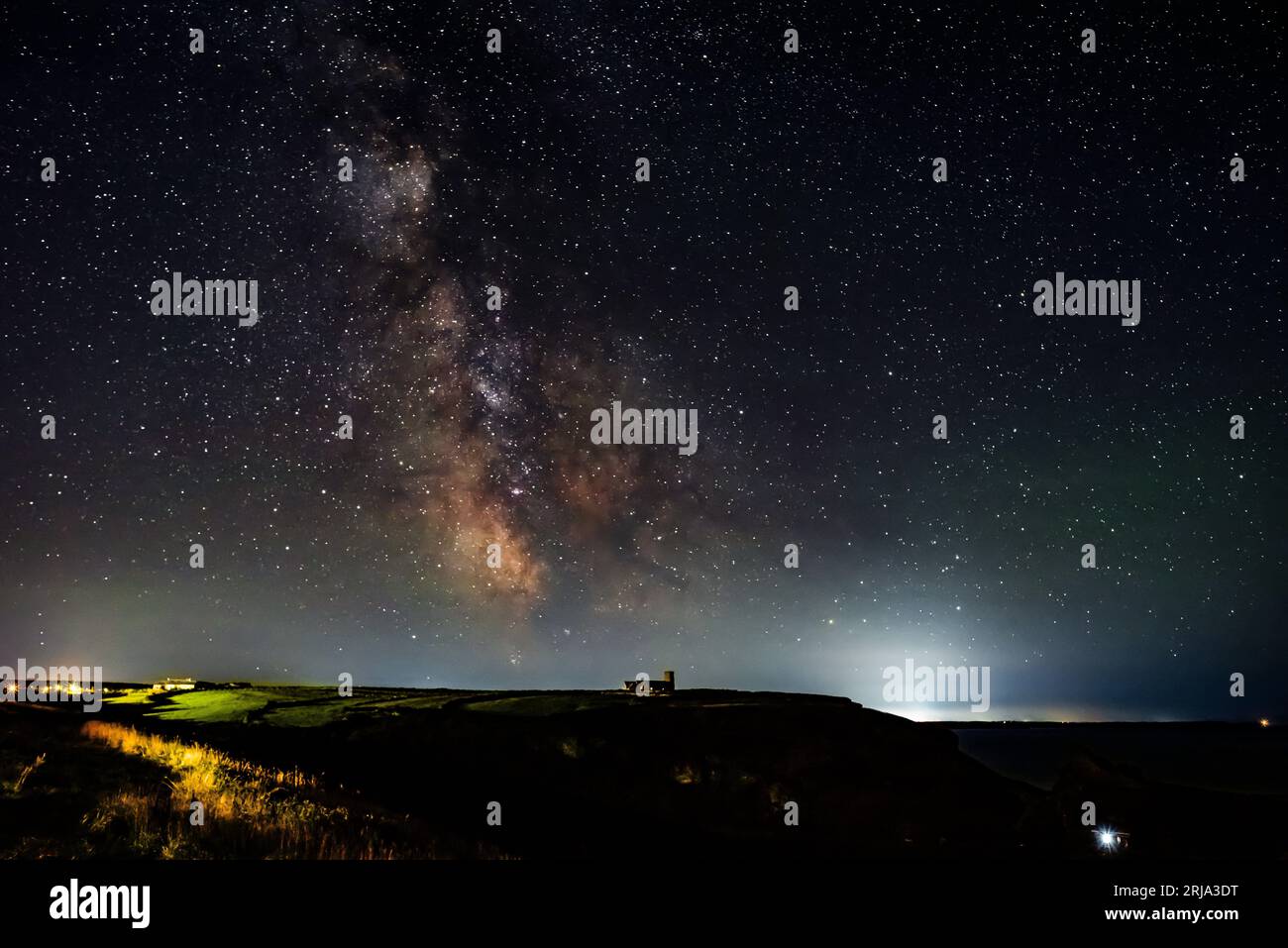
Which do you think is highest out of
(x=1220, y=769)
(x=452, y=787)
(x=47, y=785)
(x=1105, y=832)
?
(x=47, y=785)

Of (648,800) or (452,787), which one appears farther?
(648,800)
